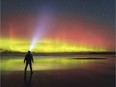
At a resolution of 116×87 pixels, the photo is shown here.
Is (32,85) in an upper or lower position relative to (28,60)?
lower

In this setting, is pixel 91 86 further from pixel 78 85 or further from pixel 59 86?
pixel 59 86

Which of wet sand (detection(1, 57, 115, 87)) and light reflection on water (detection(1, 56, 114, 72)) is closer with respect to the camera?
wet sand (detection(1, 57, 115, 87))

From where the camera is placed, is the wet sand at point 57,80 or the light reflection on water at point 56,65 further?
the light reflection on water at point 56,65

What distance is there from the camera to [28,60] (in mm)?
20516

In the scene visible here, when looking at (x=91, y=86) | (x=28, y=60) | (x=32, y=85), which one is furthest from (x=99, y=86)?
(x=28, y=60)

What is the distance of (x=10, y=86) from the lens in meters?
13.9

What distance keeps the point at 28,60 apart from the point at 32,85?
628 centimetres

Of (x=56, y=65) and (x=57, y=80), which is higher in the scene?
(x=56, y=65)

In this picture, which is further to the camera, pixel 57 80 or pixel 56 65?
pixel 56 65

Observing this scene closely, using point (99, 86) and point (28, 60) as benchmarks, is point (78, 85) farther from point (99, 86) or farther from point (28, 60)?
point (28, 60)

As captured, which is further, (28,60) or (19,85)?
(28,60)

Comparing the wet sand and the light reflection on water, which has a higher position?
the light reflection on water

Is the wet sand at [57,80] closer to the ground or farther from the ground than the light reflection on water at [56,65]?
closer to the ground

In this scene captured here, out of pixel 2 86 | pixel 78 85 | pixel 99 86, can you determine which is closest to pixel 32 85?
pixel 2 86
